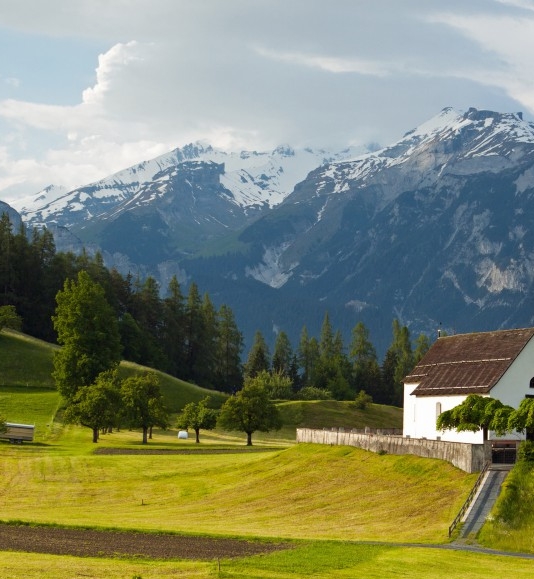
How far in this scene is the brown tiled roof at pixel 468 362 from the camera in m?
78.1

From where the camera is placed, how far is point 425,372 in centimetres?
8950

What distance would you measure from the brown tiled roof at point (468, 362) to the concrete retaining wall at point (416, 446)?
722 centimetres

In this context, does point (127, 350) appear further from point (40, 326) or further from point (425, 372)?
point (425, 372)

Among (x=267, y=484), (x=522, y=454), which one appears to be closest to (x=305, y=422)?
(x=267, y=484)

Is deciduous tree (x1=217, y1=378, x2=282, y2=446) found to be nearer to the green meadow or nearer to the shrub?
the green meadow

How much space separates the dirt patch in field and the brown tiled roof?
30.6 m

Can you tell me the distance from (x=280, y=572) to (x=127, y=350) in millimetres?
142600

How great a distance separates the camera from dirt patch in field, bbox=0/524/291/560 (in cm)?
4806

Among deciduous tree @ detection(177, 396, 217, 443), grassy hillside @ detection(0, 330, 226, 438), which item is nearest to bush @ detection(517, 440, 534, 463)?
A: deciduous tree @ detection(177, 396, 217, 443)

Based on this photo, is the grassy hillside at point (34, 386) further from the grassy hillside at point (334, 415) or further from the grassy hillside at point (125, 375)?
the grassy hillside at point (334, 415)

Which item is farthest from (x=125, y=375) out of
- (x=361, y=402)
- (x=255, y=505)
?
(x=255, y=505)

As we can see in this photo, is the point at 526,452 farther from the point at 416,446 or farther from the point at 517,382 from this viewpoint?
the point at 517,382

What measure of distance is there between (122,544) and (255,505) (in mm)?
19327

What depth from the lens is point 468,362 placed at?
82938mm
